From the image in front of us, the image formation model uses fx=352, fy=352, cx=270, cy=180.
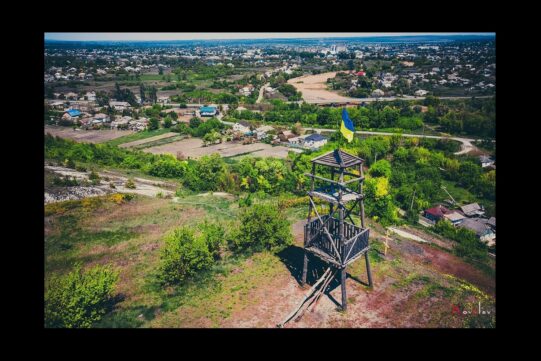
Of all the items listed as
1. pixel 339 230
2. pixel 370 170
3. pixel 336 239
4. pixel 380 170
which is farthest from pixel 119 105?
pixel 339 230

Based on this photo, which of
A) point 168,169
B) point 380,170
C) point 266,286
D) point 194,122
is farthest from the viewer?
point 194,122

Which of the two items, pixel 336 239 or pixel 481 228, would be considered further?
pixel 481 228

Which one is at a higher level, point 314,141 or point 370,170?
point 314,141

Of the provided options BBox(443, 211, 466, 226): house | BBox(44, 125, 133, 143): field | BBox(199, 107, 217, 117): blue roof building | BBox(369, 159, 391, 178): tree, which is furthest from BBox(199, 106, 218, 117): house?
BBox(443, 211, 466, 226): house

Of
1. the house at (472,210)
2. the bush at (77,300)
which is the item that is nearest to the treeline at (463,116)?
the house at (472,210)

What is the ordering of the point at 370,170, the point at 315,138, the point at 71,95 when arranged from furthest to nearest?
1. the point at 315,138
2. the point at 71,95
3. the point at 370,170

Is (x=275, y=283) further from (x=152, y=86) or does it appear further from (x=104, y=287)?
(x=152, y=86)

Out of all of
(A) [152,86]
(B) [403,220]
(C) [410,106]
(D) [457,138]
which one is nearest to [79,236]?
(B) [403,220]

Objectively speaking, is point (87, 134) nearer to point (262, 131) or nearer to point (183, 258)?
point (262, 131)

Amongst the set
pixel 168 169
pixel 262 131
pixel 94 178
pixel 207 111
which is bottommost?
pixel 94 178
